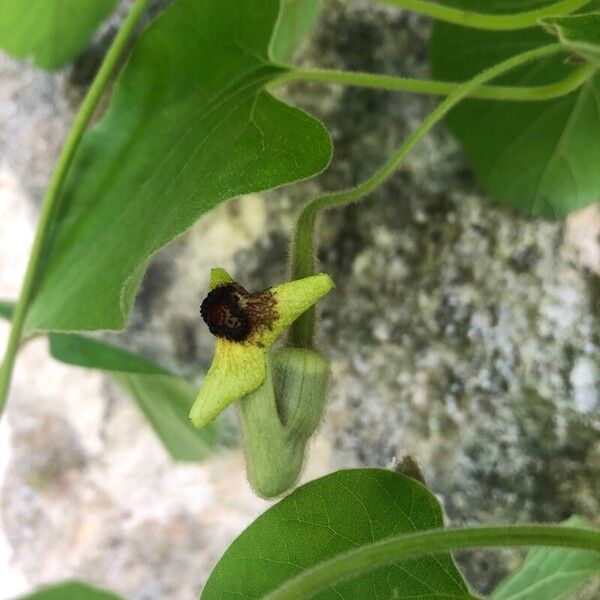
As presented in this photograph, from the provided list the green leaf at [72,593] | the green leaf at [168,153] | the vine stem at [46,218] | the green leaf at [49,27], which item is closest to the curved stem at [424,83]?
the green leaf at [168,153]

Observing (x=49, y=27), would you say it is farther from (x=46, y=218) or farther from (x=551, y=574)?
(x=551, y=574)

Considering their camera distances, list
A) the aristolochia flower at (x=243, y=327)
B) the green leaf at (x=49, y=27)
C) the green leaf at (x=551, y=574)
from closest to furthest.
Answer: the aristolochia flower at (x=243, y=327), the green leaf at (x=551, y=574), the green leaf at (x=49, y=27)

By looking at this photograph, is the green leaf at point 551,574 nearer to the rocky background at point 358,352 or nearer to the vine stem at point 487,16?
the rocky background at point 358,352

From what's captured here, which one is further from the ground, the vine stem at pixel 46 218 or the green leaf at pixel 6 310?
the vine stem at pixel 46 218

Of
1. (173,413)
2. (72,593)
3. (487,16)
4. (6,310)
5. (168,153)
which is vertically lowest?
(173,413)

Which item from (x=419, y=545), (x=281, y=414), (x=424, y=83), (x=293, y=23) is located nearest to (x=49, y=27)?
(x=293, y=23)

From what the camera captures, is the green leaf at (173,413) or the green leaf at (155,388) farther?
the green leaf at (173,413)
